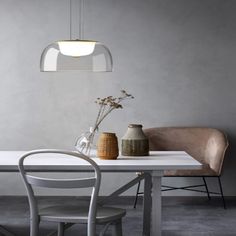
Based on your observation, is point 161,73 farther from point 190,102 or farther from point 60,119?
point 60,119

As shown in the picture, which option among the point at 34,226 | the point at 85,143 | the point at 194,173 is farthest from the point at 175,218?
the point at 34,226

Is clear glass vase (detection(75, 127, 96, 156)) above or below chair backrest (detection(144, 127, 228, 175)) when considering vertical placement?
above

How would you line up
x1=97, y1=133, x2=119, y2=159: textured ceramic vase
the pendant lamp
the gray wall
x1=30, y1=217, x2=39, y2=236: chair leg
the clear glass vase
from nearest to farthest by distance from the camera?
x1=30, y1=217, x2=39, y2=236: chair leg, the pendant lamp, x1=97, y1=133, x2=119, y2=159: textured ceramic vase, the clear glass vase, the gray wall

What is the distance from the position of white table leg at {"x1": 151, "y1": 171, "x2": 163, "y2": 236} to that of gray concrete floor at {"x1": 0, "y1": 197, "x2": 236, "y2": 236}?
0.81m

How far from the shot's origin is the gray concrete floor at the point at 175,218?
5.21 m

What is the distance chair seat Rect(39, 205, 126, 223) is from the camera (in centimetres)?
370

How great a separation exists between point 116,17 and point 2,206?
2.23 meters

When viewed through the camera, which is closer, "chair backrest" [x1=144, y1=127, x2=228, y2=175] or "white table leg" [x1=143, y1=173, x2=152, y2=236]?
"white table leg" [x1=143, y1=173, x2=152, y2=236]

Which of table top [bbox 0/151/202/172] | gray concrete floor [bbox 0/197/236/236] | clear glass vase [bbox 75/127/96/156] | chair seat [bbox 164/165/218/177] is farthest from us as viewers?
chair seat [bbox 164/165/218/177]

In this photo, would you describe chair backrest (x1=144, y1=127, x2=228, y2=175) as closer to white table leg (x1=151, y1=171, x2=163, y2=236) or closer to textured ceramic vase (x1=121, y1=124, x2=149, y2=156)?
textured ceramic vase (x1=121, y1=124, x2=149, y2=156)

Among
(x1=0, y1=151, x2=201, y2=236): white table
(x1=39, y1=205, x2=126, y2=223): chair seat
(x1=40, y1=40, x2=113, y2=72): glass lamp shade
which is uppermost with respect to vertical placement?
(x1=40, y1=40, x2=113, y2=72): glass lamp shade

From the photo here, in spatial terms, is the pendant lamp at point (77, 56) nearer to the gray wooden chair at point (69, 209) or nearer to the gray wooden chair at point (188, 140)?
the gray wooden chair at point (69, 209)

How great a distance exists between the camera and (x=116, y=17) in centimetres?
656

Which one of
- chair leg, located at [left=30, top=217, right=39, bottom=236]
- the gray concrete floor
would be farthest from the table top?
the gray concrete floor
